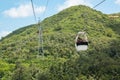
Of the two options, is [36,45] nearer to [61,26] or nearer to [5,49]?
[5,49]

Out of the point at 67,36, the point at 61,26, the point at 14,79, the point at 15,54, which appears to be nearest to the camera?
the point at 14,79

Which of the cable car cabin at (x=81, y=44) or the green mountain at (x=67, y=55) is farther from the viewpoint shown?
the green mountain at (x=67, y=55)

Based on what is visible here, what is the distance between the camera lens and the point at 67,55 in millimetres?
126625

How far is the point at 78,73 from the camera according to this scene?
81.8 metres

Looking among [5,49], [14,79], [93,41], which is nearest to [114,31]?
[93,41]

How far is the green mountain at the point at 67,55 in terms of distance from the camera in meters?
82.2

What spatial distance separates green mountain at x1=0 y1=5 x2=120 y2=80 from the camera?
8225 cm

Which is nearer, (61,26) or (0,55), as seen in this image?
(0,55)

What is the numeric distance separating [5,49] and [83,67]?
77430mm

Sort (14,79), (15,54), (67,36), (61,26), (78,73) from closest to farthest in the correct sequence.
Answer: (78,73) < (14,79) < (15,54) < (67,36) < (61,26)

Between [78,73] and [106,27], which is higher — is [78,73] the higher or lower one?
the lower one

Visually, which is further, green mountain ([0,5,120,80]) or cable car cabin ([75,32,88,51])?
green mountain ([0,5,120,80])

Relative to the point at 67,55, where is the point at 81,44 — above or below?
above

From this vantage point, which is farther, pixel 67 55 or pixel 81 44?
pixel 67 55
